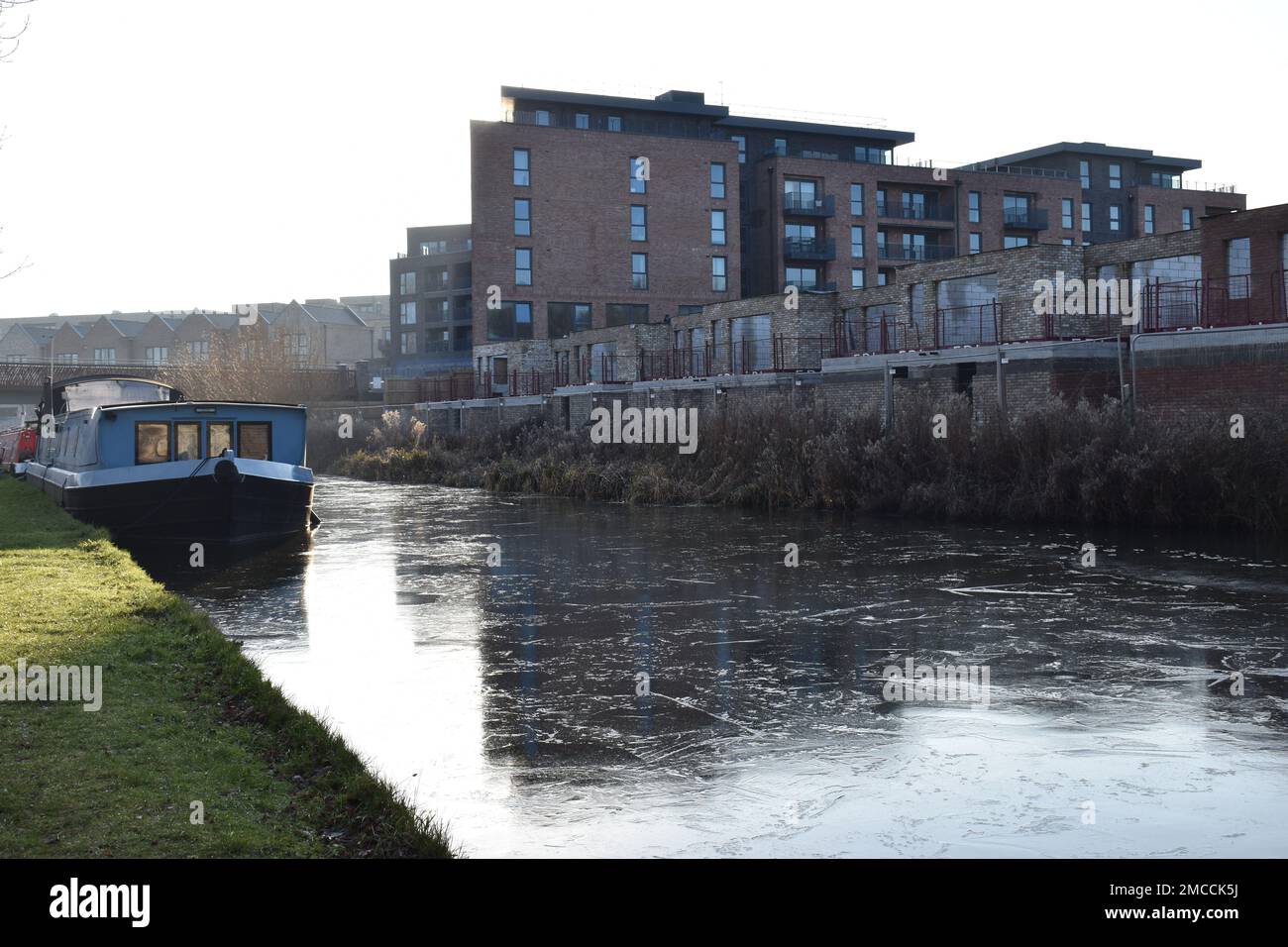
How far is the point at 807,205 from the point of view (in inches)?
2687

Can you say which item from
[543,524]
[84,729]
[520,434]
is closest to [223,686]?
[84,729]

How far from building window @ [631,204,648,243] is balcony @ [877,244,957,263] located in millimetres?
14005

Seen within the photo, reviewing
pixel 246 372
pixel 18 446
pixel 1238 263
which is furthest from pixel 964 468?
pixel 246 372

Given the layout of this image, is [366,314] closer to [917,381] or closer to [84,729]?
[917,381]

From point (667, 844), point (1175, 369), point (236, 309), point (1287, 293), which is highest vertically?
point (236, 309)

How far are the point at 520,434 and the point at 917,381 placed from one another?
1641 cm

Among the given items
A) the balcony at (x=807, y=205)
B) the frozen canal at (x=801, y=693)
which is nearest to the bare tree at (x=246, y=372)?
the balcony at (x=807, y=205)

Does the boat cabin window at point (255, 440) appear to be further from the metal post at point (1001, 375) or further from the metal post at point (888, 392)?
the metal post at point (1001, 375)

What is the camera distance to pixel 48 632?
9.87 m

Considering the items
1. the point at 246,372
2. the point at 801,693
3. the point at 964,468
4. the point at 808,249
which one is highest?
the point at 808,249

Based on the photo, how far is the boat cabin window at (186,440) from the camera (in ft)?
74.4

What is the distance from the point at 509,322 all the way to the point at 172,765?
57495mm

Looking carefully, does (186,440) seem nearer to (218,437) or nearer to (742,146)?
(218,437)

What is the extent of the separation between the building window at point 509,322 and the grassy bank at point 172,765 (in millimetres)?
52906
